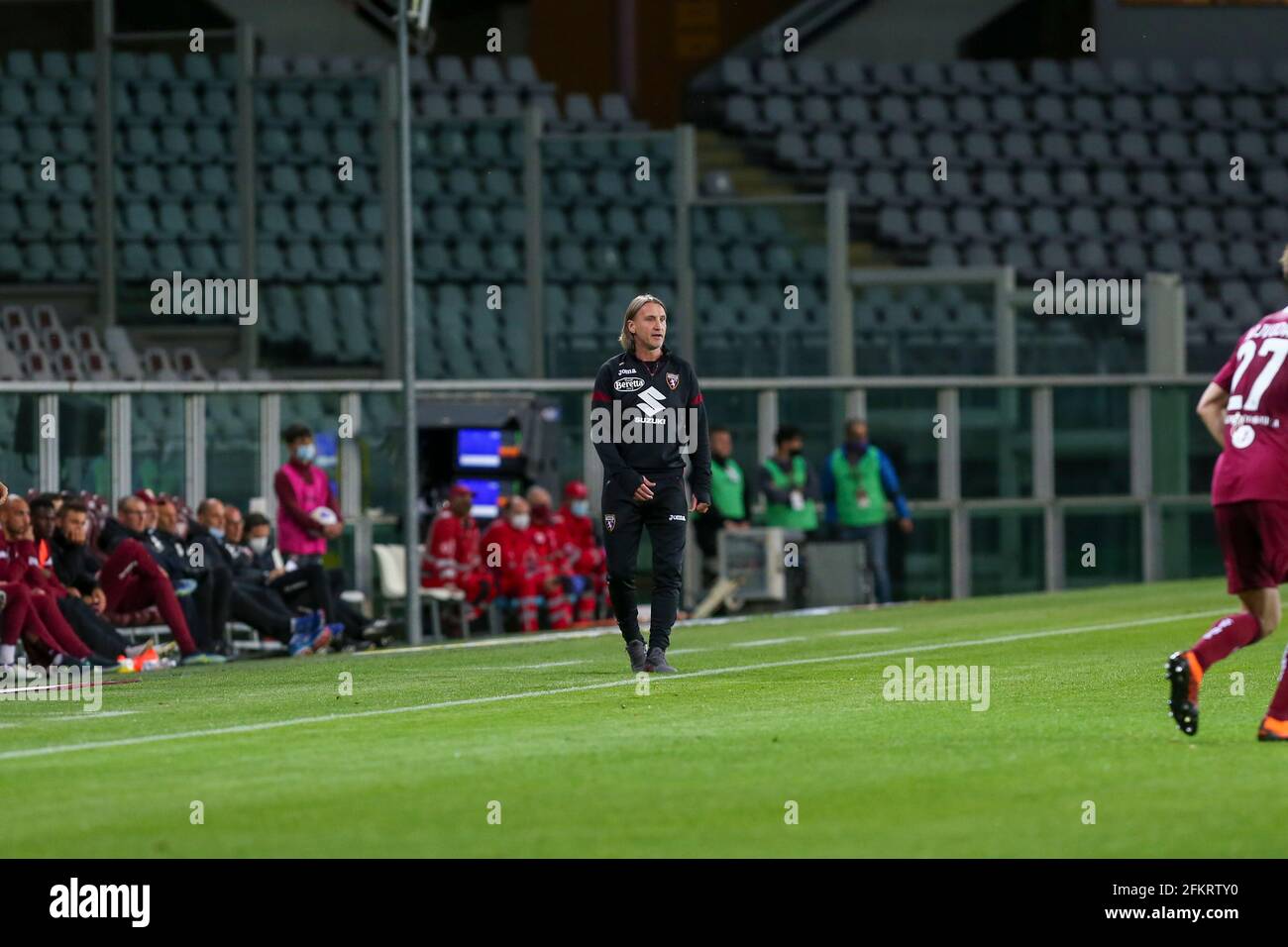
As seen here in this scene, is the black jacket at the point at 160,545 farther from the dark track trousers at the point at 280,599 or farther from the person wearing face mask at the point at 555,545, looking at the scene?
the person wearing face mask at the point at 555,545

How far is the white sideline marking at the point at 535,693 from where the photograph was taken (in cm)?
938

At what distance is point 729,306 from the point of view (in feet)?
86.3

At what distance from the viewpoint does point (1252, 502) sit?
8.57 m

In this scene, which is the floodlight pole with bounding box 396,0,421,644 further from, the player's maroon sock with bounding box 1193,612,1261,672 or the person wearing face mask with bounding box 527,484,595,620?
the player's maroon sock with bounding box 1193,612,1261,672

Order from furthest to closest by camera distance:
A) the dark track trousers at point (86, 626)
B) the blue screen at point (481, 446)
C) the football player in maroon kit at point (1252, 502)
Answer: the blue screen at point (481, 446) → the dark track trousers at point (86, 626) → the football player in maroon kit at point (1252, 502)

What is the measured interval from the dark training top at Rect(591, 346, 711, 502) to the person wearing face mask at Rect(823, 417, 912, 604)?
1077 cm

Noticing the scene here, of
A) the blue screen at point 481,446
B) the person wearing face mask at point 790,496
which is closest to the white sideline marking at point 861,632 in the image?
the person wearing face mask at point 790,496

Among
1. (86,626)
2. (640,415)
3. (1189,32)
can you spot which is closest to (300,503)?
(86,626)

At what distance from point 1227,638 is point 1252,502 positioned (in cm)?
50

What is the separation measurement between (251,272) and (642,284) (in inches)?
173

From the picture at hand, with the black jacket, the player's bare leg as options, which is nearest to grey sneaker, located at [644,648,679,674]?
the player's bare leg

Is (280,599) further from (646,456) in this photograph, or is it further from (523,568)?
(646,456)

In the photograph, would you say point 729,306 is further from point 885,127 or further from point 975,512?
point 885,127

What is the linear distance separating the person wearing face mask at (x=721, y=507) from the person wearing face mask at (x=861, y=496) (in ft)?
2.68
